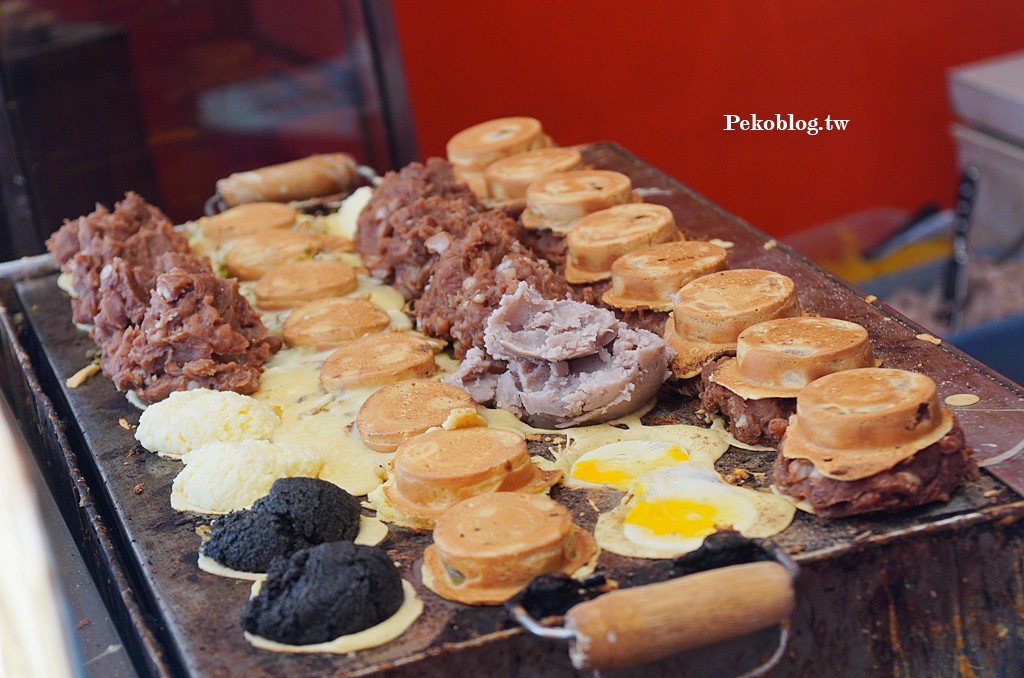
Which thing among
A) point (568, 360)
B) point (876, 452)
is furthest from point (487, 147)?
point (876, 452)

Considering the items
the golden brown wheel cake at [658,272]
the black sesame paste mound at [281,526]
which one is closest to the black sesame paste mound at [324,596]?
the black sesame paste mound at [281,526]

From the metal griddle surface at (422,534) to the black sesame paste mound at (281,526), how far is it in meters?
0.06

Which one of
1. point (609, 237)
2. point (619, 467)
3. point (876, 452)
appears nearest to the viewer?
point (876, 452)

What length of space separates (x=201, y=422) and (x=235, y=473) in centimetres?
32

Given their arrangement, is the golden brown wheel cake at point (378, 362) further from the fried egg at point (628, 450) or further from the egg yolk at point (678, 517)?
the egg yolk at point (678, 517)

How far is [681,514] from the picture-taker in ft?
7.26

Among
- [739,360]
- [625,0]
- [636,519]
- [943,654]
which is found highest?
[625,0]

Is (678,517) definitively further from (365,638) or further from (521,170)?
(521,170)

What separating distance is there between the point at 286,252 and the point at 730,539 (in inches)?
87.2

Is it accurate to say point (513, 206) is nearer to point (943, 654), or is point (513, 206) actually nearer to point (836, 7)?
point (943, 654)

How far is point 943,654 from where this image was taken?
2141 mm

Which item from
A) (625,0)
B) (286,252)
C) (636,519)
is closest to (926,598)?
(636,519)

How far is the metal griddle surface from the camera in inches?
76.2

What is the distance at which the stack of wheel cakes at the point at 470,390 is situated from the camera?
2.09 m
